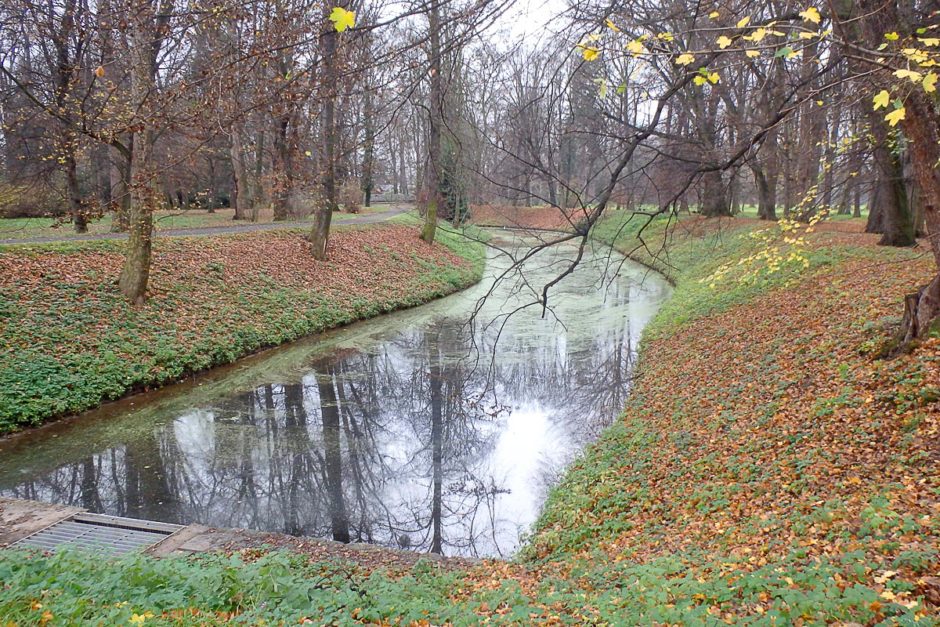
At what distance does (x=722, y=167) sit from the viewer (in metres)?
5.13

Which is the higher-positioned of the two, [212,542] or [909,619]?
[909,619]

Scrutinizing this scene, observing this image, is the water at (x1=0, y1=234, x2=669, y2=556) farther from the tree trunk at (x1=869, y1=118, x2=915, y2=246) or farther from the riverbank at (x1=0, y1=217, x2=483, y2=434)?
the tree trunk at (x1=869, y1=118, x2=915, y2=246)

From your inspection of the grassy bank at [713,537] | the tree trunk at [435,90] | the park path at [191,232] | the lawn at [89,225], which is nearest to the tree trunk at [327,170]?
the tree trunk at [435,90]

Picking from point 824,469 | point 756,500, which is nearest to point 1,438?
point 756,500

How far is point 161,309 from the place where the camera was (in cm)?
1315

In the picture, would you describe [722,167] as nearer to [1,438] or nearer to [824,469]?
[824,469]

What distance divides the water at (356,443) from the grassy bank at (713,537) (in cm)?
108

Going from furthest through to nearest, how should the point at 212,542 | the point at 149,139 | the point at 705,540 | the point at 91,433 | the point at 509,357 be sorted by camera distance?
1. the point at 509,357
2. the point at 149,139
3. the point at 91,433
4. the point at 212,542
5. the point at 705,540

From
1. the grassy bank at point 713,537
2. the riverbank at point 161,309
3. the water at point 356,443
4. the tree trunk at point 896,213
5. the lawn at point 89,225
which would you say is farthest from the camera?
the lawn at point 89,225

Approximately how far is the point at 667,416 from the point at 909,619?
585 centimetres

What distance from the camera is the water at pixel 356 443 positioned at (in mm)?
7355

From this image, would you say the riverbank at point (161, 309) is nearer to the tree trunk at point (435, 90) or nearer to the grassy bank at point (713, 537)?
the grassy bank at point (713, 537)

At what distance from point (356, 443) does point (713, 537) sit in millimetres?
5778

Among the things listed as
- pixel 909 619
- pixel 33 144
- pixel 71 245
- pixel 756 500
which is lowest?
pixel 756 500
